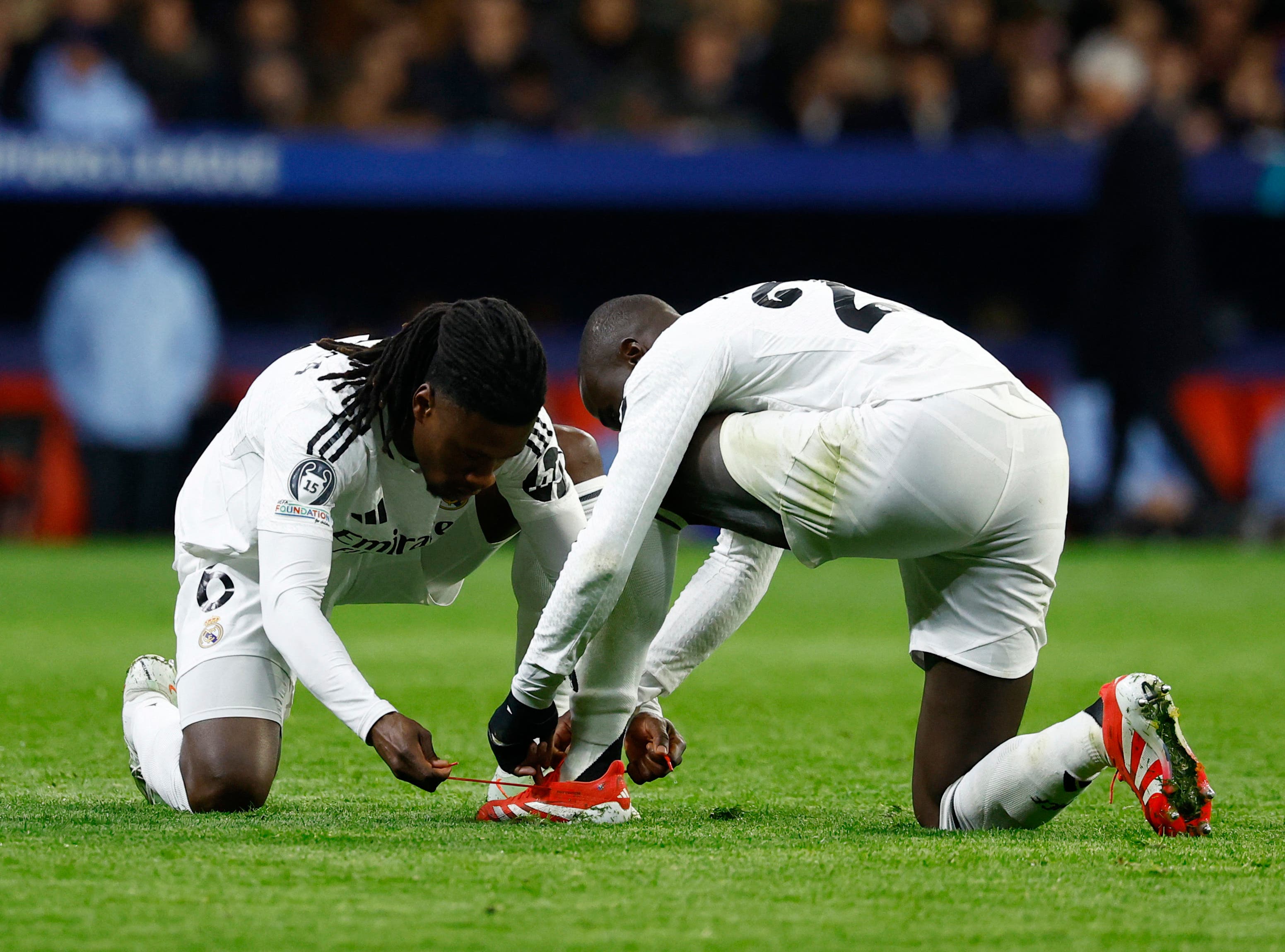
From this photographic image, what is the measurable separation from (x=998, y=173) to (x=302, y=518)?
9.91 metres

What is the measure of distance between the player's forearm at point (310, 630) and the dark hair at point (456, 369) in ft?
0.96

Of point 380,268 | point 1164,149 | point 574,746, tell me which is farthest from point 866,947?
point 380,268

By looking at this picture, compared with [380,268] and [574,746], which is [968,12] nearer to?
[380,268]

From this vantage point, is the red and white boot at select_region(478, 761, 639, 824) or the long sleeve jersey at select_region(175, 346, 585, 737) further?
the red and white boot at select_region(478, 761, 639, 824)

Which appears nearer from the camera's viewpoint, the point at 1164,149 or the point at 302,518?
the point at 302,518

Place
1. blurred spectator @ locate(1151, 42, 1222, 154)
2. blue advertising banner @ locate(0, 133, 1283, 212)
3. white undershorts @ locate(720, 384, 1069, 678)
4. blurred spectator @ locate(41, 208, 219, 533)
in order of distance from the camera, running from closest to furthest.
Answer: white undershorts @ locate(720, 384, 1069, 678), blurred spectator @ locate(41, 208, 219, 533), blue advertising banner @ locate(0, 133, 1283, 212), blurred spectator @ locate(1151, 42, 1222, 154)

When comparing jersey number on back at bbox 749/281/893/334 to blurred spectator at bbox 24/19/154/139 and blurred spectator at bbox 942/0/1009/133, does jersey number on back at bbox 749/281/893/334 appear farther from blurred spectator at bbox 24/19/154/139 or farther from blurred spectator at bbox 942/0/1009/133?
blurred spectator at bbox 942/0/1009/133

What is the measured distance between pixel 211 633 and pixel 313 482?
58 centimetres

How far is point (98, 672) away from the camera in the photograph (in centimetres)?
602

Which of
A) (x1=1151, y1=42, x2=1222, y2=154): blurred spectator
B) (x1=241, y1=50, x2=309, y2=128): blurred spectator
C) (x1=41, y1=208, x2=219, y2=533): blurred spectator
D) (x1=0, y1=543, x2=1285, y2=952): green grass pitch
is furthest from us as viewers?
(x1=1151, y1=42, x2=1222, y2=154): blurred spectator

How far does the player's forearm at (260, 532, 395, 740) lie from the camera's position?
334 cm

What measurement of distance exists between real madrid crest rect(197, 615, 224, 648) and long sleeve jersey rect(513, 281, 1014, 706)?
809 millimetres

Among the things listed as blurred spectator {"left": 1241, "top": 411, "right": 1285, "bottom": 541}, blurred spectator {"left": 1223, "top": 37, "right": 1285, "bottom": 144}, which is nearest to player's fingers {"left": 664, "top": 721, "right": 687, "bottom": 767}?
blurred spectator {"left": 1241, "top": 411, "right": 1285, "bottom": 541}

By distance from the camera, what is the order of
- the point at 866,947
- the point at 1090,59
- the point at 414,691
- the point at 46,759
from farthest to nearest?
the point at 1090,59 → the point at 414,691 → the point at 46,759 → the point at 866,947
